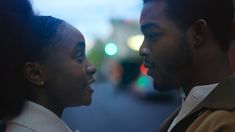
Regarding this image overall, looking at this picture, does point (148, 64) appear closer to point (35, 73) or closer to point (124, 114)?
point (35, 73)

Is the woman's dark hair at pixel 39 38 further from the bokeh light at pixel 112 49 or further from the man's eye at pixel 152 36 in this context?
the bokeh light at pixel 112 49

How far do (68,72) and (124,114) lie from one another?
7341mm

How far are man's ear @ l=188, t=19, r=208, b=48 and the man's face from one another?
0.06ft

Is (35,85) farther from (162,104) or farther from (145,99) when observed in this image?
(145,99)

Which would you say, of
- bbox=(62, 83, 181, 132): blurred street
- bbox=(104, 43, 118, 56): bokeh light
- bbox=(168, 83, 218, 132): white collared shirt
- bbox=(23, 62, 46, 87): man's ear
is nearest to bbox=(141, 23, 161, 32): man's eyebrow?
bbox=(168, 83, 218, 132): white collared shirt

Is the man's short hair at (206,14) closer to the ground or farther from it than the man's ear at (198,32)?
farther from it

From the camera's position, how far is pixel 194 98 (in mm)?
1191

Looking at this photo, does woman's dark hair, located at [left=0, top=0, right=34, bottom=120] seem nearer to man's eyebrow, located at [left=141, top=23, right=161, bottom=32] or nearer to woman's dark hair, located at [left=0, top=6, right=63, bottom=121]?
woman's dark hair, located at [left=0, top=6, right=63, bottom=121]

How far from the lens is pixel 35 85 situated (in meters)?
1.29

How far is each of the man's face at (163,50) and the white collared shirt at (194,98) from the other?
0.04m

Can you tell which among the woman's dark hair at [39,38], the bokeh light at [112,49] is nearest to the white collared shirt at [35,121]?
the woman's dark hair at [39,38]

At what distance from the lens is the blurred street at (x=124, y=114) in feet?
22.1

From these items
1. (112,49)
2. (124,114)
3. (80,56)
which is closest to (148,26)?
(80,56)

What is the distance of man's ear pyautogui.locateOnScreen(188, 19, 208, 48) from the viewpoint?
1.16m
